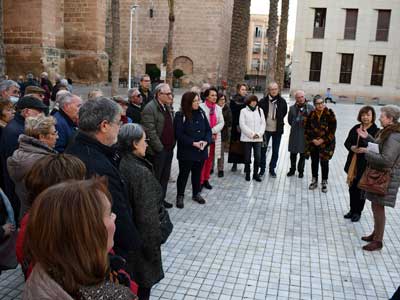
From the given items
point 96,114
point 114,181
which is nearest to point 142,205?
point 114,181

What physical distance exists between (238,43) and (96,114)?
9311 mm

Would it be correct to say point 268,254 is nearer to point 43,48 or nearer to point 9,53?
point 43,48

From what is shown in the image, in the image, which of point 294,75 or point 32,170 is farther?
point 294,75

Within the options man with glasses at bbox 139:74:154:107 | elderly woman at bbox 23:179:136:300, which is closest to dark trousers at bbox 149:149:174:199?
man with glasses at bbox 139:74:154:107

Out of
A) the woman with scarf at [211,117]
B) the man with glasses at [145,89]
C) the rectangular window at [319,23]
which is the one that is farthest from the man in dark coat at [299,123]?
the rectangular window at [319,23]

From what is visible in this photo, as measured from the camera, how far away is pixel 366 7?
35.0m

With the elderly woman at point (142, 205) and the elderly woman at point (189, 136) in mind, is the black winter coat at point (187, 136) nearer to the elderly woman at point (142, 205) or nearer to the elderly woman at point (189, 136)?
the elderly woman at point (189, 136)

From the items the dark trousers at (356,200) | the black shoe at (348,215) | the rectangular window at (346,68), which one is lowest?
the black shoe at (348,215)

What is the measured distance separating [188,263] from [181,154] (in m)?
2.17

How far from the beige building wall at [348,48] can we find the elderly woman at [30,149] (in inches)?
1326

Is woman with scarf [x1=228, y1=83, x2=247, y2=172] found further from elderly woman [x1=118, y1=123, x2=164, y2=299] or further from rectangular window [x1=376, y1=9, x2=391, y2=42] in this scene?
rectangular window [x1=376, y1=9, x2=391, y2=42]

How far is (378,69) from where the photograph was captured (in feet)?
116

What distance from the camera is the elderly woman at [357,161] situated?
240 inches

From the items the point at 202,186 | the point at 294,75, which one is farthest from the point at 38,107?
the point at 294,75
